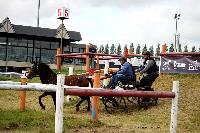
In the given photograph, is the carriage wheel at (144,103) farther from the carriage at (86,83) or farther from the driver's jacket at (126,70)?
the driver's jacket at (126,70)

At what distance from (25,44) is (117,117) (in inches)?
1046

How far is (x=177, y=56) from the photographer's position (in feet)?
50.2

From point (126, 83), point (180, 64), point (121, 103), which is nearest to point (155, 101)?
point (126, 83)

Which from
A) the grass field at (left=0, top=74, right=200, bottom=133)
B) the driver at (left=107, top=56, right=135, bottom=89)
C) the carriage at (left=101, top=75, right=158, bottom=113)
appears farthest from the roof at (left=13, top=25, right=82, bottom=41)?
the driver at (left=107, top=56, right=135, bottom=89)

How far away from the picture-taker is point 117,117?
1166 centimetres

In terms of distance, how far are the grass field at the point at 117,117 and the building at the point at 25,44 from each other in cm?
1929

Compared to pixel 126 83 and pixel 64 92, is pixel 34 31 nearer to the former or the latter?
pixel 126 83

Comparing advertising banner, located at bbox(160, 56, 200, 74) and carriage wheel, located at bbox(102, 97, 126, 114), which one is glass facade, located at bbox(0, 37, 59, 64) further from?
carriage wheel, located at bbox(102, 97, 126, 114)

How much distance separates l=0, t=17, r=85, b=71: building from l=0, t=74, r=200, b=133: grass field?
19.3 m

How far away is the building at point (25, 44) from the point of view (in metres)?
35.8

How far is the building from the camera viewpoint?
35.8 meters

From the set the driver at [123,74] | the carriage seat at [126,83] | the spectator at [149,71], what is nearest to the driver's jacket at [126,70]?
the driver at [123,74]

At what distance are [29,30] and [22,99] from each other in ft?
88.8

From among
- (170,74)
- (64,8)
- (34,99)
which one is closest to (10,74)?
(64,8)
